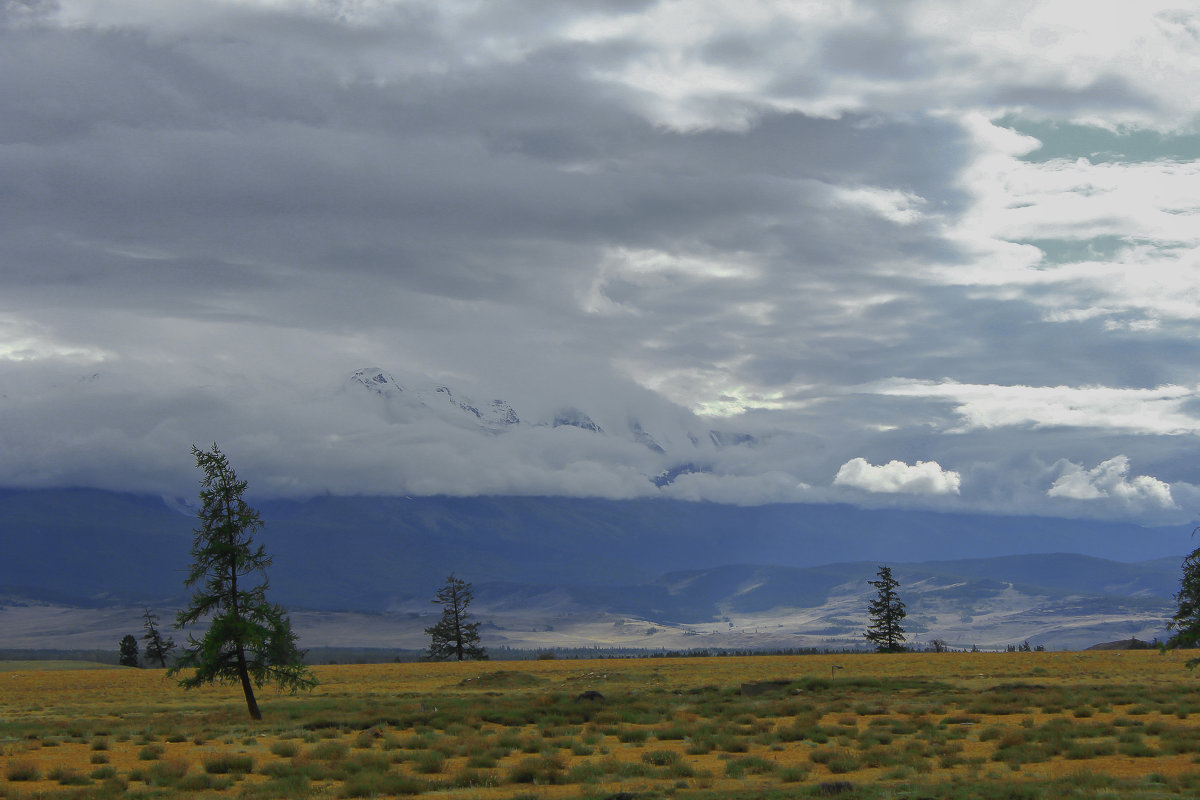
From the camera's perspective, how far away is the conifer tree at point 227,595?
4266cm

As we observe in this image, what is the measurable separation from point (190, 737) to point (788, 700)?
24287mm

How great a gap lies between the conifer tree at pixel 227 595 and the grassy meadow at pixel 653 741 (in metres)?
2.36

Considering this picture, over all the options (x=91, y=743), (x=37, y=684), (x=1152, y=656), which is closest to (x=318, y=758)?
(x=91, y=743)

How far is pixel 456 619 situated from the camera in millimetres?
110438

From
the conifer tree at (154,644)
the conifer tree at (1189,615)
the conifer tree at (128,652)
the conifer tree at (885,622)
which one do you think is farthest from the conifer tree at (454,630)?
the conifer tree at (1189,615)

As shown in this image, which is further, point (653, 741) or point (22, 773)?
point (653, 741)

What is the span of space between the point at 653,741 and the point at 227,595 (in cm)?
2104

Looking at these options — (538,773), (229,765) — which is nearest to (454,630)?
(229,765)

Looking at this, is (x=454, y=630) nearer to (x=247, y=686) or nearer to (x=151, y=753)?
(x=247, y=686)

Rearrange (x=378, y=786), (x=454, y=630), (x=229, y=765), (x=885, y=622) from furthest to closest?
(x=454, y=630) < (x=885, y=622) < (x=229, y=765) < (x=378, y=786)

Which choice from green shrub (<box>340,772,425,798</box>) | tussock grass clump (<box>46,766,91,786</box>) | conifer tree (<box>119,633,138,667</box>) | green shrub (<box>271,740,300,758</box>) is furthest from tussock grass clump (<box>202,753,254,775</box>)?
conifer tree (<box>119,633,138,667</box>)

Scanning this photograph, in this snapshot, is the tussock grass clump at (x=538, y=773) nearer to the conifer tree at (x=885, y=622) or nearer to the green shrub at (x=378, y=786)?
the green shrub at (x=378, y=786)

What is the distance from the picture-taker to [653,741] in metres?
33.0

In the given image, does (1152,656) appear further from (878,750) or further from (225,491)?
(225,491)
